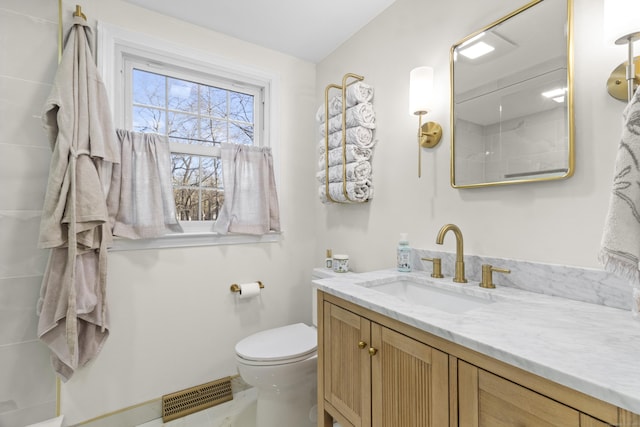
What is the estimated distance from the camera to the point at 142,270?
5.76 feet

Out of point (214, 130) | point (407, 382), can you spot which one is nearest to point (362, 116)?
point (214, 130)

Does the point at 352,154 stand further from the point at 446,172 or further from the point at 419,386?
the point at 419,386

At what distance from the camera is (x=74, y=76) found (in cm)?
148

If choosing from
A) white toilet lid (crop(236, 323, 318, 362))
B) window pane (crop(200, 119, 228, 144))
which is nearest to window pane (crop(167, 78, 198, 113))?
window pane (crop(200, 119, 228, 144))

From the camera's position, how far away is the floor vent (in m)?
1.77

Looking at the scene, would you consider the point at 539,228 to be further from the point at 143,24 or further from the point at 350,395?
the point at 143,24

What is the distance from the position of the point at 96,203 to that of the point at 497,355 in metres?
1.76

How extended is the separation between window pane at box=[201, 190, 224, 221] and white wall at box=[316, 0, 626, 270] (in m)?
0.77

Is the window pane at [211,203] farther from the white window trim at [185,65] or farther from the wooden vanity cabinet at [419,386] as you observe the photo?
the wooden vanity cabinet at [419,386]

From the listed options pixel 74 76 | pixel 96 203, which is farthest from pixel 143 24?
pixel 96 203

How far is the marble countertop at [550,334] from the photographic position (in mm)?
510

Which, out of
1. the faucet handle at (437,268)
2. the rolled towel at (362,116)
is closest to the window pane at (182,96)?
the rolled towel at (362,116)

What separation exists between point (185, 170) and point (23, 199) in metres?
0.80

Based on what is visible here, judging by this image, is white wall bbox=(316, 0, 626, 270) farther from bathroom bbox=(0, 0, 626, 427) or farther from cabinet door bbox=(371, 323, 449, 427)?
cabinet door bbox=(371, 323, 449, 427)
